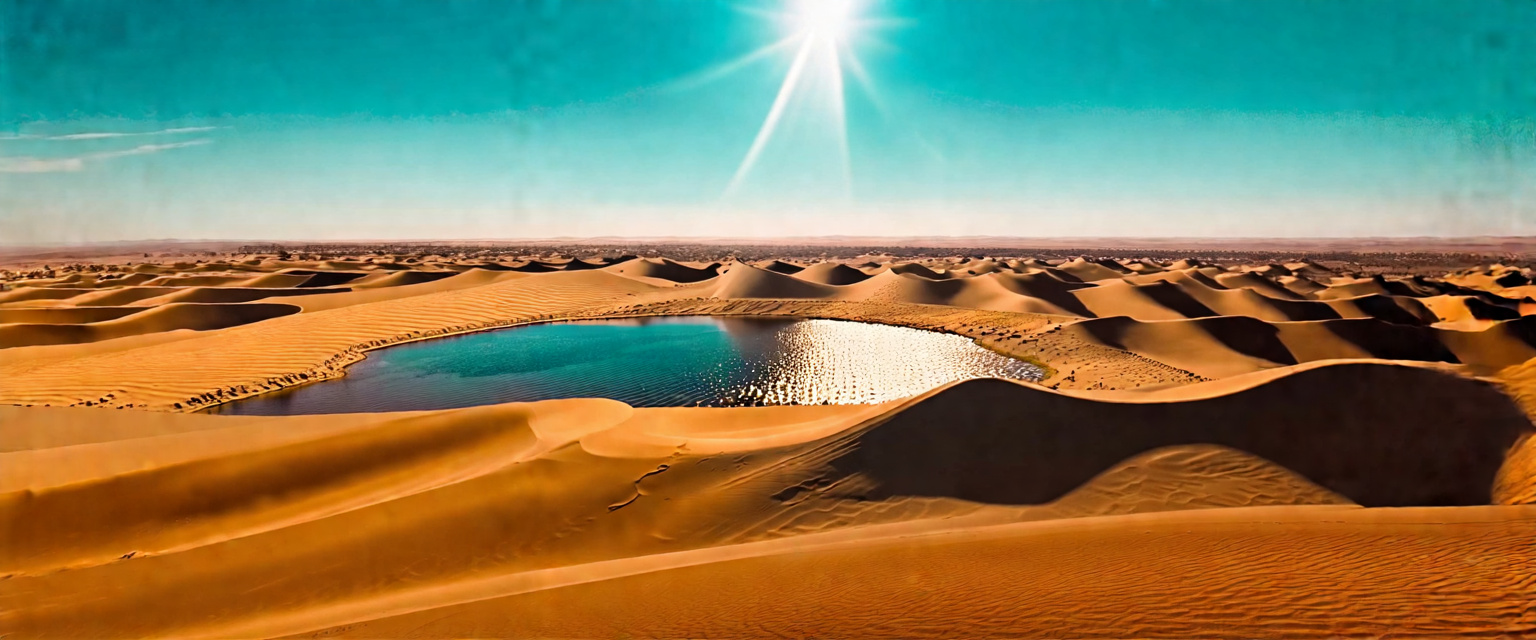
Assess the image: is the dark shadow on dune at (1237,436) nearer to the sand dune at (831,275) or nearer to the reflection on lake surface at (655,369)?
the reflection on lake surface at (655,369)

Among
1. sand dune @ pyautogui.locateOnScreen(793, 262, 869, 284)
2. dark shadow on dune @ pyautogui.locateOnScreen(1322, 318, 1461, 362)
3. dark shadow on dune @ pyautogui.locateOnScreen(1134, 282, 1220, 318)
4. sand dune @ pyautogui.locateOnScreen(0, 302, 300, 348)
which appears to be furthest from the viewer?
sand dune @ pyautogui.locateOnScreen(793, 262, 869, 284)

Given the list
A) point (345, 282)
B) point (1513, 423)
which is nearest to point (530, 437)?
point (1513, 423)

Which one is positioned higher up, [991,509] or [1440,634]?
[1440,634]

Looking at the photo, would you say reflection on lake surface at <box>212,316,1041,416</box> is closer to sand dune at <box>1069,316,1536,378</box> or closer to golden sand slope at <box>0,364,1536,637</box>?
golden sand slope at <box>0,364,1536,637</box>

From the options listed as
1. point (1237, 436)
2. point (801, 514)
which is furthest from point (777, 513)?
point (1237, 436)

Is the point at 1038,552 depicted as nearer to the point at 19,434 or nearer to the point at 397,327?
the point at 19,434

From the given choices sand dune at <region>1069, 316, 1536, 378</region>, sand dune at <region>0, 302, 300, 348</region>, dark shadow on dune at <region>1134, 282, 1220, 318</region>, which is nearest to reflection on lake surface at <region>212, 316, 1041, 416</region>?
sand dune at <region>1069, 316, 1536, 378</region>
